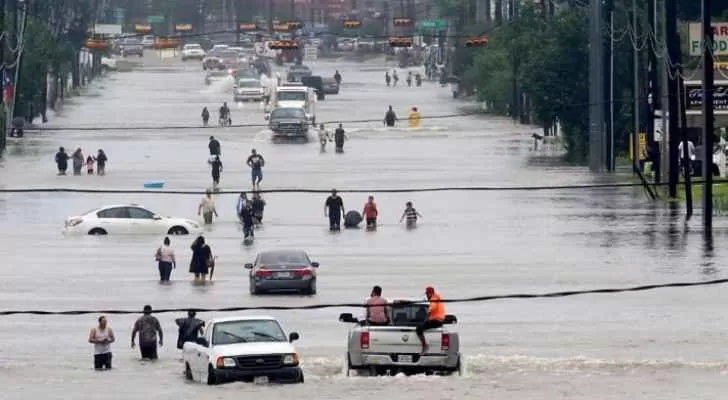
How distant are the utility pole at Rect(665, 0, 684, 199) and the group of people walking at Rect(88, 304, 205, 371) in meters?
29.2

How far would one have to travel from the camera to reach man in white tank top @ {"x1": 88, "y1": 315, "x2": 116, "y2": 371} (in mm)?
38750

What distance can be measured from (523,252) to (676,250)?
376cm

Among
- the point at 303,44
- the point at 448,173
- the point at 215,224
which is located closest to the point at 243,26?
the point at 303,44

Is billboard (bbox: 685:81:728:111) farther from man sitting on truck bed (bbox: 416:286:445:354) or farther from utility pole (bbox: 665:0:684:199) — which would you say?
man sitting on truck bed (bbox: 416:286:445:354)

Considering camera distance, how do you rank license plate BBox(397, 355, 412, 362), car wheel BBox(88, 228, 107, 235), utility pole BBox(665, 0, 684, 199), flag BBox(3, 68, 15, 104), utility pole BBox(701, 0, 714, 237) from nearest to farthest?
license plate BBox(397, 355, 412, 362)
utility pole BBox(701, 0, 714, 237)
car wheel BBox(88, 228, 107, 235)
utility pole BBox(665, 0, 684, 199)
flag BBox(3, 68, 15, 104)

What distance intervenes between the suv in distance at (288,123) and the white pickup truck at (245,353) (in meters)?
62.9

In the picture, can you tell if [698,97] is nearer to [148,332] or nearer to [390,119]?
[390,119]

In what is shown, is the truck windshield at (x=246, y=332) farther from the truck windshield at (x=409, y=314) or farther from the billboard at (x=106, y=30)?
the billboard at (x=106, y=30)

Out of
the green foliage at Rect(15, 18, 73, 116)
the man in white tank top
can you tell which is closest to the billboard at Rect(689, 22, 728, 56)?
the green foliage at Rect(15, 18, 73, 116)

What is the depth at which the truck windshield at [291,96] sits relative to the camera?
109250 mm

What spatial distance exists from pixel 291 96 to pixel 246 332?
73401mm

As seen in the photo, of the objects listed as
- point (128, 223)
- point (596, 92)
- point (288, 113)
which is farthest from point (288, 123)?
point (128, 223)

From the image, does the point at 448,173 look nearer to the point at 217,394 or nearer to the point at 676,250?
the point at 676,250

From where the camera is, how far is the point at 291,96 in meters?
110
